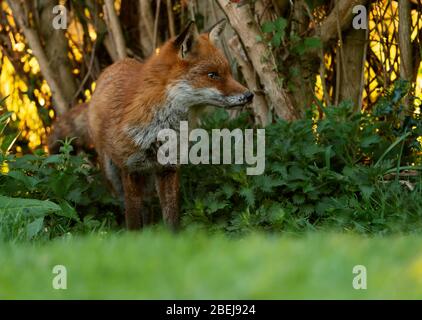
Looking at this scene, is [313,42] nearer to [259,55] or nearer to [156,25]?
[259,55]

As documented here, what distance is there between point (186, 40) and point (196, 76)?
32cm

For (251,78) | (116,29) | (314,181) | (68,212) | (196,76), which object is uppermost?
(116,29)

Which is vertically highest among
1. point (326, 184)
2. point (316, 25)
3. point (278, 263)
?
point (316, 25)

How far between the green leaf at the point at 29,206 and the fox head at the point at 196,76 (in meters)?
1.41

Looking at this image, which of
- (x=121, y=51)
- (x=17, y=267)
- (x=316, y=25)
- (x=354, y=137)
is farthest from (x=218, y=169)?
(x=17, y=267)

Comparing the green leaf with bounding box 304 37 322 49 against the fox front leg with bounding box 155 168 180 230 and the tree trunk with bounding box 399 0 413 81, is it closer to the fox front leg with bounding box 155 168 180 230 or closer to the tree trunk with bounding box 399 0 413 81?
the tree trunk with bounding box 399 0 413 81

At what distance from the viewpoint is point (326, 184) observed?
7.05 m

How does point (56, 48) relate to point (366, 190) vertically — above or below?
above

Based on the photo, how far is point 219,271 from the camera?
3.40 meters

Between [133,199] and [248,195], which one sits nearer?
[248,195]

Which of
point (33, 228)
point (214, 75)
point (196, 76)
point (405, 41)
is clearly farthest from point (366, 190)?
point (33, 228)

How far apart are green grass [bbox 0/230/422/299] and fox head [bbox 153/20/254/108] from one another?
2.94 meters
